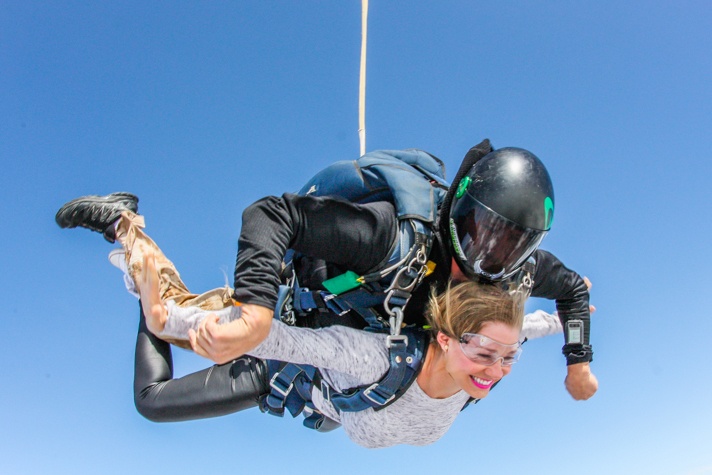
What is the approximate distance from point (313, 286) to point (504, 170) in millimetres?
960

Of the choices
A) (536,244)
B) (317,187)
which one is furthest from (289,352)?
(536,244)

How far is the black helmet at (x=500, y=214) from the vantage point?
2730 millimetres

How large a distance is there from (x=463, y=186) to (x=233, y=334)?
3.84 feet

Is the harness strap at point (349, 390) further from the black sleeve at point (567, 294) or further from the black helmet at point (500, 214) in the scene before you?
the black sleeve at point (567, 294)

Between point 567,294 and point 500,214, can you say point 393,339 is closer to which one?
point 500,214

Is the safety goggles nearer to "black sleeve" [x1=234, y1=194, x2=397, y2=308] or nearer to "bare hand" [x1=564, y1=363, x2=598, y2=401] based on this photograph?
"black sleeve" [x1=234, y1=194, x2=397, y2=308]

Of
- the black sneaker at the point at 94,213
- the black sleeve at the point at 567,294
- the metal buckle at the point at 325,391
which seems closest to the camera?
the metal buckle at the point at 325,391

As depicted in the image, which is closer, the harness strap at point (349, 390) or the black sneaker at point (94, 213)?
the harness strap at point (349, 390)

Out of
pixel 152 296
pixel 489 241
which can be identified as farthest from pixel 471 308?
pixel 152 296

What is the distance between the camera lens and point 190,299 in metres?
3.77

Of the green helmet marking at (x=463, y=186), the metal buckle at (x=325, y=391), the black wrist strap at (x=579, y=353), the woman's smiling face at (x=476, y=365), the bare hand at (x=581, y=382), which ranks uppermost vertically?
the green helmet marking at (x=463, y=186)

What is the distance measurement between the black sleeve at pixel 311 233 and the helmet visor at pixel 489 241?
0.99 ft

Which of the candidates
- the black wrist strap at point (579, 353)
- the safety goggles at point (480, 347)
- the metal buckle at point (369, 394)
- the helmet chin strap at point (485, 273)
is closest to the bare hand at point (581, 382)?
the black wrist strap at point (579, 353)

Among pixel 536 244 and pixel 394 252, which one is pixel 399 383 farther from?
pixel 536 244
